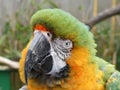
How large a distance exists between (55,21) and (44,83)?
0.29 meters

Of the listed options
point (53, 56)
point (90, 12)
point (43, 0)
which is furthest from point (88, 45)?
point (90, 12)

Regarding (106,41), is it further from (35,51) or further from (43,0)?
(35,51)

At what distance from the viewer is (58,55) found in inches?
68.6

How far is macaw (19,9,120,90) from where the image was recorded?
169cm

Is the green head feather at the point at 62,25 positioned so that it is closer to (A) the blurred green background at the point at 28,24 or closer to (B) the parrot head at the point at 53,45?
(B) the parrot head at the point at 53,45

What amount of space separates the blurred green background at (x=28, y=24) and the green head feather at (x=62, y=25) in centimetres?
247

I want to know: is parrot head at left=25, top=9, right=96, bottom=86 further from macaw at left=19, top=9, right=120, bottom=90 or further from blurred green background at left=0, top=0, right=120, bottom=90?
blurred green background at left=0, top=0, right=120, bottom=90

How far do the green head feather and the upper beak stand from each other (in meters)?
0.05

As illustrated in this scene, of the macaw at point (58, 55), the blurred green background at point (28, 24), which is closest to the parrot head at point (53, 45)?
the macaw at point (58, 55)

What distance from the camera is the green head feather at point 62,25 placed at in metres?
1.68

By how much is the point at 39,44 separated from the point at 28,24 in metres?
2.78

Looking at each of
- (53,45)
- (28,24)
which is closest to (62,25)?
(53,45)

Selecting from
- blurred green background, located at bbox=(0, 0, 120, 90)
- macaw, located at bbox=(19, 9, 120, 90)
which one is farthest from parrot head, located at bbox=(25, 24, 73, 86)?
blurred green background, located at bbox=(0, 0, 120, 90)

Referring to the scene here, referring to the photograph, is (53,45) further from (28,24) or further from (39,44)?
(28,24)
